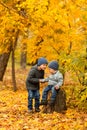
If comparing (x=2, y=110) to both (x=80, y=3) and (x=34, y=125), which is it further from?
(x=80, y=3)

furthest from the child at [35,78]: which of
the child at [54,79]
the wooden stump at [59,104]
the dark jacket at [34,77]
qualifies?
the wooden stump at [59,104]

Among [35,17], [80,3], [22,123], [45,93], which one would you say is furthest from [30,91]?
[80,3]

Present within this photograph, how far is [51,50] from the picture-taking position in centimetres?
1616

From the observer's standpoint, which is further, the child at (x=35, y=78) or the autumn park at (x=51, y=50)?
the child at (x=35, y=78)

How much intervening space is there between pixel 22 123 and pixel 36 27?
6.73m

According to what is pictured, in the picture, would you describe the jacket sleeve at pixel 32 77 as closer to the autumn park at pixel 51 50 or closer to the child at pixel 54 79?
the child at pixel 54 79

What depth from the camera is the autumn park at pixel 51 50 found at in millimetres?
9117

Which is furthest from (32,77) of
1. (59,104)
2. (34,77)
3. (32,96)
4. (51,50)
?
(51,50)

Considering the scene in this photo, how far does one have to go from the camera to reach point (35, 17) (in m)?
13.3

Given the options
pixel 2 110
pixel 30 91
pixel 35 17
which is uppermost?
pixel 35 17

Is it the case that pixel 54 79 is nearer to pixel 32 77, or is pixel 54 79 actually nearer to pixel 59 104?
pixel 32 77

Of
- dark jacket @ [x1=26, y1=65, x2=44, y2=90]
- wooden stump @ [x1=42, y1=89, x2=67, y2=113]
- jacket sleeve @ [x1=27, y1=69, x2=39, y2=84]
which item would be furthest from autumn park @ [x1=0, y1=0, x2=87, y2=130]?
jacket sleeve @ [x1=27, y1=69, x2=39, y2=84]

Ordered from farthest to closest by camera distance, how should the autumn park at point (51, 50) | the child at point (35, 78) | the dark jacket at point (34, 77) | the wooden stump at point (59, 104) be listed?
the wooden stump at point (59, 104) < the dark jacket at point (34, 77) < the child at point (35, 78) < the autumn park at point (51, 50)

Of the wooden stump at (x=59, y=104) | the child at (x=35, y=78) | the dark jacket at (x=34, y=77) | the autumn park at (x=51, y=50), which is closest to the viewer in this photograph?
the autumn park at (x=51, y=50)
